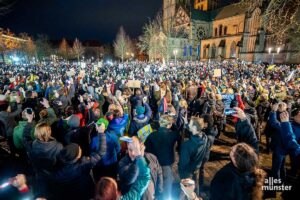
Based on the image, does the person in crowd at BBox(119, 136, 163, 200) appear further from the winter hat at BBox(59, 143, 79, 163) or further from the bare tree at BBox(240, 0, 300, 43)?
the bare tree at BBox(240, 0, 300, 43)

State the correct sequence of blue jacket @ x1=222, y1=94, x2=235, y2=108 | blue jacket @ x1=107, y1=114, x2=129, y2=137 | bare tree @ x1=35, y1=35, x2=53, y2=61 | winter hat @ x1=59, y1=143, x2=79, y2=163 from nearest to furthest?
1. winter hat @ x1=59, y1=143, x2=79, y2=163
2. blue jacket @ x1=107, y1=114, x2=129, y2=137
3. blue jacket @ x1=222, y1=94, x2=235, y2=108
4. bare tree @ x1=35, y1=35, x2=53, y2=61

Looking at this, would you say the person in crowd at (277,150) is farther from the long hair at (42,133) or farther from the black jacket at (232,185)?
the long hair at (42,133)

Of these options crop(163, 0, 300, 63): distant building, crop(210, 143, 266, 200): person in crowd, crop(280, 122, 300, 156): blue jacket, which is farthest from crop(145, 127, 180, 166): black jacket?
crop(163, 0, 300, 63): distant building

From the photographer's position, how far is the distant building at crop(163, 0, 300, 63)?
1604 inches

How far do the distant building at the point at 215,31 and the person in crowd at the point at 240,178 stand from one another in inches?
1707

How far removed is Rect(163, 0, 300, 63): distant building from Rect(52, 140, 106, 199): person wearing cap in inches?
1732

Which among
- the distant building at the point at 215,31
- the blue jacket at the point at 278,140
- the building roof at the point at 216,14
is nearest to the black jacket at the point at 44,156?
the blue jacket at the point at 278,140

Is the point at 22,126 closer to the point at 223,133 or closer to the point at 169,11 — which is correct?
the point at 223,133

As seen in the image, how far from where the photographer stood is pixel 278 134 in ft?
13.4

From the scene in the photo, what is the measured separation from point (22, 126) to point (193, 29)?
60344 mm

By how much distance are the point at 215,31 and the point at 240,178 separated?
6380 cm

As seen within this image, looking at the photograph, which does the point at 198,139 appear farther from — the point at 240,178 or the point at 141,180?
the point at 141,180

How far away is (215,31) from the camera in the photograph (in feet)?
190

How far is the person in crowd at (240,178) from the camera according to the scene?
1962mm
